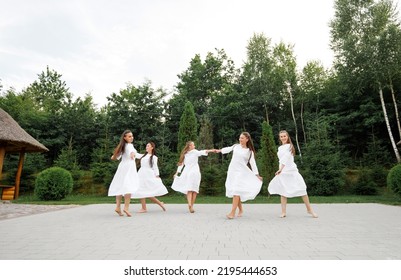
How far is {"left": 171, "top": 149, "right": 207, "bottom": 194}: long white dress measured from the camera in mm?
8883

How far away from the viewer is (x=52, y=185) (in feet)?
49.1

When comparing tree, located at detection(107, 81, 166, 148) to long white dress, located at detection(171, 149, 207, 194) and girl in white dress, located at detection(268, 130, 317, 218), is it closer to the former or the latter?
long white dress, located at detection(171, 149, 207, 194)

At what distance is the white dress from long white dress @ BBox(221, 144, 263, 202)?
7.89 feet

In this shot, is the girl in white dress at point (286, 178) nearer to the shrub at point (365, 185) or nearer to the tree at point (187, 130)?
the tree at point (187, 130)

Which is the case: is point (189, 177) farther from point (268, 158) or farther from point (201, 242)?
point (268, 158)

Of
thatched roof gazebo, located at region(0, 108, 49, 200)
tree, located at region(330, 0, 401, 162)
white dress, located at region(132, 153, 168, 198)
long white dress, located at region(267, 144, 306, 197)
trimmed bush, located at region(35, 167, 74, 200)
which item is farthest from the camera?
tree, located at region(330, 0, 401, 162)

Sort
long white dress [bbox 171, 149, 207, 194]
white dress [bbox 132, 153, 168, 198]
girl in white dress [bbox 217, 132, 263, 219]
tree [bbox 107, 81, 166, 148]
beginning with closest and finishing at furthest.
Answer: girl in white dress [bbox 217, 132, 263, 219] < white dress [bbox 132, 153, 168, 198] < long white dress [bbox 171, 149, 207, 194] < tree [bbox 107, 81, 166, 148]

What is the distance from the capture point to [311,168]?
60.4 feet

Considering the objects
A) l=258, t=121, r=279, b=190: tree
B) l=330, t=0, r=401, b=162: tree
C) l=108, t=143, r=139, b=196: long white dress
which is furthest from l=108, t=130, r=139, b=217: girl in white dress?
l=330, t=0, r=401, b=162: tree

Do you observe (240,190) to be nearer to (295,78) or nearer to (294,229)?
(294,229)

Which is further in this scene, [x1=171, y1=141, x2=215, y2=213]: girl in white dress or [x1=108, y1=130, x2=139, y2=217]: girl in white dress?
[x1=171, y1=141, x2=215, y2=213]: girl in white dress

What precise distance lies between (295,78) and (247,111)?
5.83m

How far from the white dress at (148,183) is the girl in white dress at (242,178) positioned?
2.37 meters

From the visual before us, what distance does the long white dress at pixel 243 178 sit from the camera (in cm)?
723
